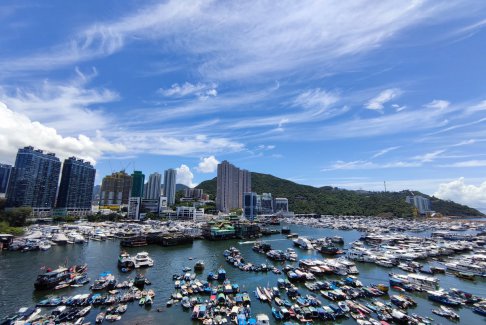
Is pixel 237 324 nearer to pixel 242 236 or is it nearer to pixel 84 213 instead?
pixel 242 236

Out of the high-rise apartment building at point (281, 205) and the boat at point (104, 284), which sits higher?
the high-rise apartment building at point (281, 205)

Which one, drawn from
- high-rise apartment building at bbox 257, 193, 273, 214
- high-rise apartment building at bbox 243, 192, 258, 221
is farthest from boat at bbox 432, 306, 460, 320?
high-rise apartment building at bbox 257, 193, 273, 214

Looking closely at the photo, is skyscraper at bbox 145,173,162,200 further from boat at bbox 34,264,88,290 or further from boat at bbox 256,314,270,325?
boat at bbox 256,314,270,325

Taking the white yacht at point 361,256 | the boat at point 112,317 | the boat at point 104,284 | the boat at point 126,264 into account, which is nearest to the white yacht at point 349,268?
the white yacht at point 361,256

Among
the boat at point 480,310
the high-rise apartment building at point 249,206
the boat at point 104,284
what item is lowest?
the boat at point 480,310

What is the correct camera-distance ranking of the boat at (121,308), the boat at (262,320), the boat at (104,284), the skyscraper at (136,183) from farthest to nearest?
the skyscraper at (136,183)
the boat at (104,284)
the boat at (121,308)
the boat at (262,320)

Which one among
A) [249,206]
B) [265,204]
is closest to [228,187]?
[265,204]

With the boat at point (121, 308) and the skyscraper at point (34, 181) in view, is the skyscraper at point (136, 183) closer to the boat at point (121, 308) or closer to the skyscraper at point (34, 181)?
the skyscraper at point (34, 181)
